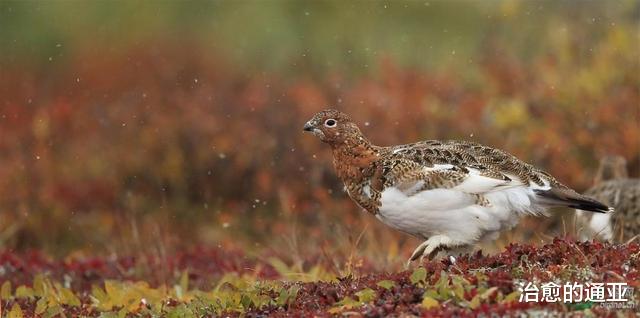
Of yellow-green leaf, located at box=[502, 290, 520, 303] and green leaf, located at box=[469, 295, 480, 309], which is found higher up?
yellow-green leaf, located at box=[502, 290, 520, 303]

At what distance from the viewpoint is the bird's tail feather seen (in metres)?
5.23

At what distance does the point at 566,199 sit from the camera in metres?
5.26

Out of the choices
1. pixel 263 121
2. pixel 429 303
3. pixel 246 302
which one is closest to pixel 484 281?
pixel 429 303

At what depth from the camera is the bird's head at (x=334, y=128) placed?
5477 millimetres

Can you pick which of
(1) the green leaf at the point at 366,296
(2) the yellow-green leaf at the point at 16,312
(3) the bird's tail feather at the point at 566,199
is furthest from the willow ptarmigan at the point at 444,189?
(2) the yellow-green leaf at the point at 16,312

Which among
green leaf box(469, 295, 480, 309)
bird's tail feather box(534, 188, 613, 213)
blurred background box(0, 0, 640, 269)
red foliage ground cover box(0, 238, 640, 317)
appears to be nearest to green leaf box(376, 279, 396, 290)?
red foliage ground cover box(0, 238, 640, 317)

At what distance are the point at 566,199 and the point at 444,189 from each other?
64 centimetres

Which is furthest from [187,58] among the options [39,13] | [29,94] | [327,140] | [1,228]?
[327,140]

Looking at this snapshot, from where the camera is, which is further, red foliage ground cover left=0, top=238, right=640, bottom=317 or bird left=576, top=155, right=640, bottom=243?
bird left=576, top=155, right=640, bottom=243

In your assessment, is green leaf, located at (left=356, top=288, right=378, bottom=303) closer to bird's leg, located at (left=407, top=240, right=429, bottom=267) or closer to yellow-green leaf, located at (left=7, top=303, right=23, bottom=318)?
bird's leg, located at (left=407, top=240, right=429, bottom=267)

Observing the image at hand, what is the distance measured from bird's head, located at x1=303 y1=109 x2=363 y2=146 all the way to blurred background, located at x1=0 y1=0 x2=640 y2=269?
6.37 feet

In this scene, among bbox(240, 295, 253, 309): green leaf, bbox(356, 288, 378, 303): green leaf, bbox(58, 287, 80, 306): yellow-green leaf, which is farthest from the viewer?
bbox(58, 287, 80, 306): yellow-green leaf

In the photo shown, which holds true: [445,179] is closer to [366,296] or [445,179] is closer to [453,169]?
[453,169]

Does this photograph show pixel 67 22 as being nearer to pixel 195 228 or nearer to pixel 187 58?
pixel 187 58
